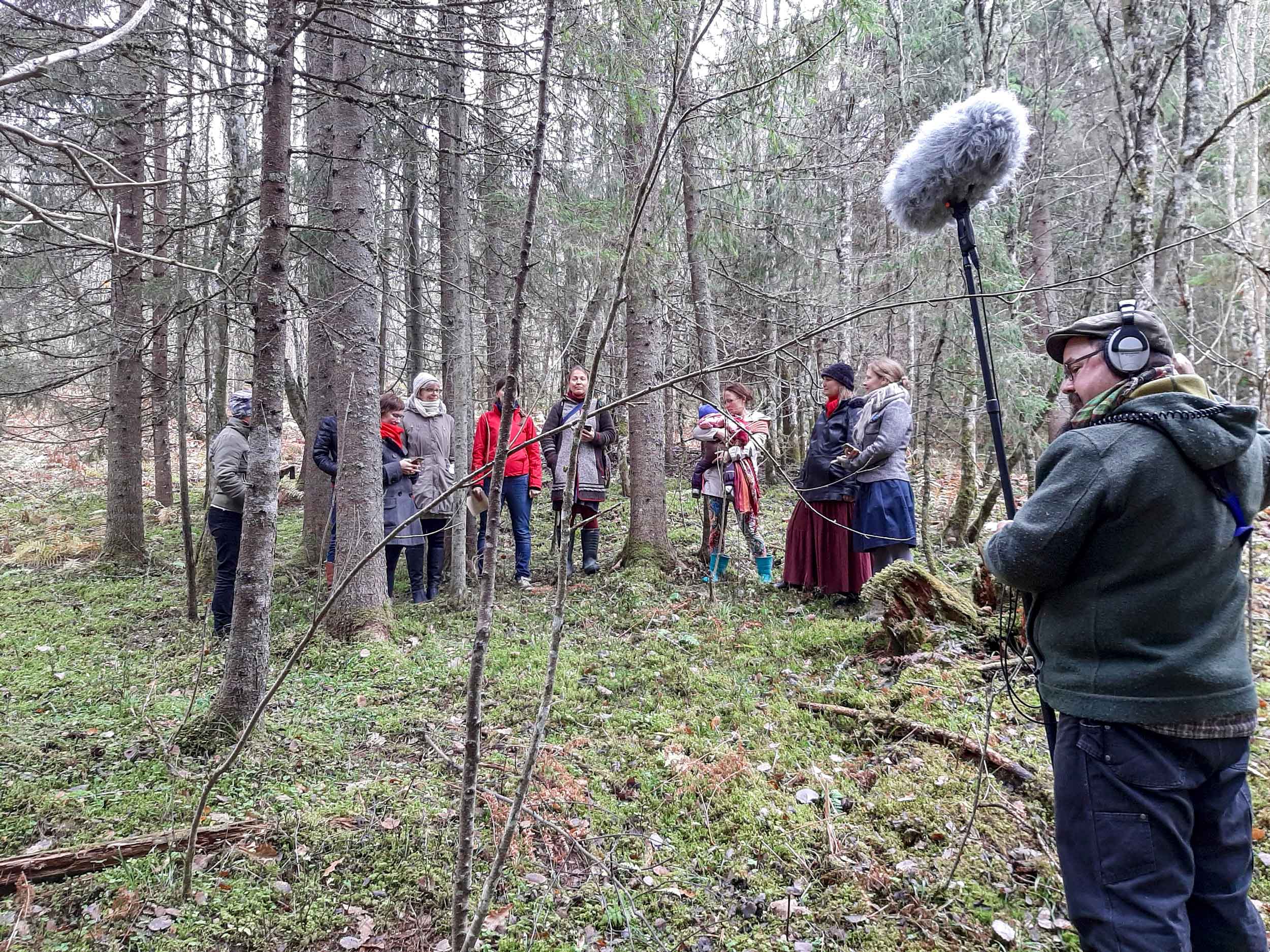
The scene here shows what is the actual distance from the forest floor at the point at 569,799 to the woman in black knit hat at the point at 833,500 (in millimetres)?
993

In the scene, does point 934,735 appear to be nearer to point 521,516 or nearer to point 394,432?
point 521,516

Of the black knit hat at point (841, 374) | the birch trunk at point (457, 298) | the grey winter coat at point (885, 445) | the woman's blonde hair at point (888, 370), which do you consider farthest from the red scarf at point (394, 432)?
the woman's blonde hair at point (888, 370)

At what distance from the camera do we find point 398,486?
7109 millimetres

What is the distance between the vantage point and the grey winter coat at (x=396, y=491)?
23.0 ft

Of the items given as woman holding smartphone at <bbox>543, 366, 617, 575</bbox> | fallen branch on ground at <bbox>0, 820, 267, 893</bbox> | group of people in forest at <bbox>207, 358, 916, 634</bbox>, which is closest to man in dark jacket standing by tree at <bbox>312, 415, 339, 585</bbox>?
group of people in forest at <bbox>207, 358, 916, 634</bbox>

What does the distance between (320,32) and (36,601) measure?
708 cm

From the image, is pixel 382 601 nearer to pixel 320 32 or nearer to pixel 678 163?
pixel 320 32

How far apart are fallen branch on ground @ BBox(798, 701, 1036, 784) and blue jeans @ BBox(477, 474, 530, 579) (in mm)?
3992

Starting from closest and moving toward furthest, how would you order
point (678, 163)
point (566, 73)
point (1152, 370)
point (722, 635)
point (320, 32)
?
1. point (1152, 370)
2. point (320, 32)
3. point (722, 635)
4. point (566, 73)
5. point (678, 163)

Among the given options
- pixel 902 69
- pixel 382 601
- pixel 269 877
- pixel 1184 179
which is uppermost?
pixel 902 69

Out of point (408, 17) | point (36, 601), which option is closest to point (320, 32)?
point (408, 17)

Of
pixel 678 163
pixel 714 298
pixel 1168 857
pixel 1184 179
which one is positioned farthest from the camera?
pixel 714 298

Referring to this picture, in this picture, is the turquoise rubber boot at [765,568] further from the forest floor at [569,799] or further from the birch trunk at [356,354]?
the birch trunk at [356,354]

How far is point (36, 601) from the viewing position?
7480 mm
